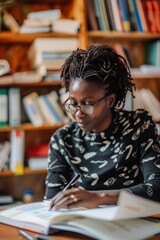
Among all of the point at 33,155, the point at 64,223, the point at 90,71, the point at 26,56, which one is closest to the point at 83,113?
the point at 90,71

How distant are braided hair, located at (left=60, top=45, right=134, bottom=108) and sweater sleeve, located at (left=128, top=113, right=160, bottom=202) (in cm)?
16

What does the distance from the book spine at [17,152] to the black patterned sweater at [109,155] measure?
3.45 ft

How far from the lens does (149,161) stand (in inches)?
56.1

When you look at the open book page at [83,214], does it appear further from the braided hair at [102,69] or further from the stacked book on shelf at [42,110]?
the stacked book on shelf at [42,110]

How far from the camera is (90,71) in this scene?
1.46 m

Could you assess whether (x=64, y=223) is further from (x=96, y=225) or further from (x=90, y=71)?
(x=90, y=71)

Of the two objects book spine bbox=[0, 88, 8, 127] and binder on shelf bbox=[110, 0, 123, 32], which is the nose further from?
binder on shelf bbox=[110, 0, 123, 32]

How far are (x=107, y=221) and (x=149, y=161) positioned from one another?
1.51 feet

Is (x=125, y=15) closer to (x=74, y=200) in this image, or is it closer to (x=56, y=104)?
(x=56, y=104)

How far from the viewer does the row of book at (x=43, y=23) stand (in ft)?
8.34

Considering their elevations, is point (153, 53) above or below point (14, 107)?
above

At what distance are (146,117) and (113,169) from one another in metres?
0.25

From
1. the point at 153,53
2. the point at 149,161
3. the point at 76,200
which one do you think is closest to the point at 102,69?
the point at 149,161

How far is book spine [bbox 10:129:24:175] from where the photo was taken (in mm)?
2578
